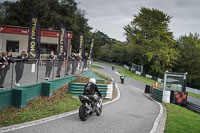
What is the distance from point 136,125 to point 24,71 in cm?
547

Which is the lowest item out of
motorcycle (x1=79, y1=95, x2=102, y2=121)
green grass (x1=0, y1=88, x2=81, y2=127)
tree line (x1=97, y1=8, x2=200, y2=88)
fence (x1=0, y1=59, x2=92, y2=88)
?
green grass (x1=0, y1=88, x2=81, y2=127)

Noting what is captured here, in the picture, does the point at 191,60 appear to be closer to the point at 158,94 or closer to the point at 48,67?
the point at 158,94

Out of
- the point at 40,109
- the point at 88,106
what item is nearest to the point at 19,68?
the point at 40,109

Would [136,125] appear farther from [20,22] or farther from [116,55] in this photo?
[116,55]

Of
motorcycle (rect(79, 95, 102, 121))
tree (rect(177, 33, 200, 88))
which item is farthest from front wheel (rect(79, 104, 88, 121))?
tree (rect(177, 33, 200, 88))

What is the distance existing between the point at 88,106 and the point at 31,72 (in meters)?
3.55

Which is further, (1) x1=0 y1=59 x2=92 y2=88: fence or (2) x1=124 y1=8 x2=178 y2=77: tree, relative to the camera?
(2) x1=124 y1=8 x2=178 y2=77: tree

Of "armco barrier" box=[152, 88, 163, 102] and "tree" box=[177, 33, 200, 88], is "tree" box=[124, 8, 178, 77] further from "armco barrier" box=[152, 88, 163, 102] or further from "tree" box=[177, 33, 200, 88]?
"armco barrier" box=[152, 88, 163, 102]

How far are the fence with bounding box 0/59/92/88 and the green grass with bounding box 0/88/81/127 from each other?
3.32 ft

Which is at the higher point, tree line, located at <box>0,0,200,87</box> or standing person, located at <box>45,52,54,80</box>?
tree line, located at <box>0,0,200,87</box>

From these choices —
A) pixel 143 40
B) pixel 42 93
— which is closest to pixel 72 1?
pixel 143 40

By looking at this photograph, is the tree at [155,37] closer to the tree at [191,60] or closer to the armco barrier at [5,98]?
the tree at [191,60]

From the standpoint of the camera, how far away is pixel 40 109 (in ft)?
29.1

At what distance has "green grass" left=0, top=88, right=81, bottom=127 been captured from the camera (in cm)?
727
